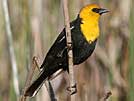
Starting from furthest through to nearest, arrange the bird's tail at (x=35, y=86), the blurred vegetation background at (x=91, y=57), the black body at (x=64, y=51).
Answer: the blurred vegetation background at (x=91, y=57)
the black body at (x=64, y=51)
the bird's tail at (x=35, y=86)

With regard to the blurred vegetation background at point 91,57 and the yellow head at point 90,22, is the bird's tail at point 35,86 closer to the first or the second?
the yellow head at point 90,22

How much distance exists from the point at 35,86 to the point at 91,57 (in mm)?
780

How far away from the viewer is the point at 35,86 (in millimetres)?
1513

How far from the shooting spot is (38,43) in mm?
1980

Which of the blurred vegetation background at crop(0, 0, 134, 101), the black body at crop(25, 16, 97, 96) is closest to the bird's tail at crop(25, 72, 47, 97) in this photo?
the black body at crop(25, 16, 97, 96)

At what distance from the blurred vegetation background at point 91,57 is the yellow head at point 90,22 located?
0.33 metres

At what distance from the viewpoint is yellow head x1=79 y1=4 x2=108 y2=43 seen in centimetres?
166

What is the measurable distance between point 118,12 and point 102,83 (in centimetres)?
45

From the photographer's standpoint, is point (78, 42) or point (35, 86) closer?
point (35, 86)

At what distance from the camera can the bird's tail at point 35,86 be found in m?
1.44

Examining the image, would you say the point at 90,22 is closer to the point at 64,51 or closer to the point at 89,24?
the point at 89,24

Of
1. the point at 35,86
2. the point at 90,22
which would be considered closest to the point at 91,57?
the point at 90,22

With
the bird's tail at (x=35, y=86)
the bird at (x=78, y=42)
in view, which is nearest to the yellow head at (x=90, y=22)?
the bird at (x=78, y=42)

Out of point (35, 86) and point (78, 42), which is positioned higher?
point (78, 42)
